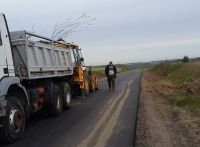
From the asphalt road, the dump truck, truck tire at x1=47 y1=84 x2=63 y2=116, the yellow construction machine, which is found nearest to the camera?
the asphalt road

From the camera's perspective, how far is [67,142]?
9.88 m

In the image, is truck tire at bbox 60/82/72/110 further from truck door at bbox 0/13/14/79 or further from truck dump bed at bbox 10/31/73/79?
truck door at bbox 0/13/14/79

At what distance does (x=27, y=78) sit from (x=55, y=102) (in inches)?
106

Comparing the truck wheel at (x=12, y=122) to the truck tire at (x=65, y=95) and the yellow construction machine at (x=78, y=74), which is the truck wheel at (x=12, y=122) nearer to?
the truck tire at (x=65, y=95)

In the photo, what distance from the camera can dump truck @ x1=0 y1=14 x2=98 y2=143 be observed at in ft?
33.2

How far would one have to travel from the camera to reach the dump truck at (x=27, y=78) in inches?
399

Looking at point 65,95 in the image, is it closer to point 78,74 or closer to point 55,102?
point 55,102

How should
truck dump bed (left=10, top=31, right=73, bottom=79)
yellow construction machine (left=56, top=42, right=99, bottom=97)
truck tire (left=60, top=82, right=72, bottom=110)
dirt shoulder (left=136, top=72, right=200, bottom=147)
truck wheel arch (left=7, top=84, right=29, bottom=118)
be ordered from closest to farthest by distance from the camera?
dirt shoulder (left=136, top=72, right=200, bottom=147) < truck wheel arch (left=7, top=84, right=29, bottom=118) < truck dump bed (left=10, top=31, right=73, bottom=79) < truck tire (left=60, top=82, right=72, bottom=110) < yellow construction machine (left=56, top=42, right=99, bottom=97)

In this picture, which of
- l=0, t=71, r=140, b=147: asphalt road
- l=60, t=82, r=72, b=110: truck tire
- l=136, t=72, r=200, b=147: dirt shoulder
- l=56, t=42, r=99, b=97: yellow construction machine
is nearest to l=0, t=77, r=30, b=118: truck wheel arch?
l=0, t=71, r=140, b=147: asphalt road

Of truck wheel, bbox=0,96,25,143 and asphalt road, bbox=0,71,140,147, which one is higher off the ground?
truck wheel, bbox=0,96,25,143

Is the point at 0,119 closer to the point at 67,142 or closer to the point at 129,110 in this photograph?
the point at 67,142

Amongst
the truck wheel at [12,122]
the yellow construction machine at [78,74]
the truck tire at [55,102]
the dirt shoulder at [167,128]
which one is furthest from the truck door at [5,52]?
the yellow construction machine at [78,74]

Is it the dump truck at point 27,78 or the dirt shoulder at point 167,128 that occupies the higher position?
the dump truck at point 27,78

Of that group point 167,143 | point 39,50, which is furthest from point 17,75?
point 167,143
